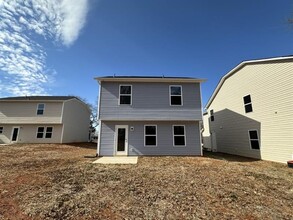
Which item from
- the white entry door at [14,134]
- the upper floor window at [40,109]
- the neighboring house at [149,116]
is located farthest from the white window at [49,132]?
the neighboring house at [149,116]

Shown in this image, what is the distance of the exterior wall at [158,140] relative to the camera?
11109 mm

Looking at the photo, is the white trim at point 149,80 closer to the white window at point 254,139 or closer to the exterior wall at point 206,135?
the white window at point 254,139

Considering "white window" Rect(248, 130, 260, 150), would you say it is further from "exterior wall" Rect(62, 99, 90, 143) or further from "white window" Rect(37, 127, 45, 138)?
"white window" Rect(37, 127, 45, 138)

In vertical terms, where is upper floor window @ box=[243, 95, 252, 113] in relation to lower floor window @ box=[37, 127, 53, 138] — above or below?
above

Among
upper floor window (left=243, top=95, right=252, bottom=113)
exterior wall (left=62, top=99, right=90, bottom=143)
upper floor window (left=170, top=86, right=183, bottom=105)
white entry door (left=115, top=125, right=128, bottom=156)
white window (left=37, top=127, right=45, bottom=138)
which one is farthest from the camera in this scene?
exterior wall (left=62, top=99, right=90, bottom=143)

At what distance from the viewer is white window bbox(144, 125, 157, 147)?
11320mm

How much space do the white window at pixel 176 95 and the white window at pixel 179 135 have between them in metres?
1.74

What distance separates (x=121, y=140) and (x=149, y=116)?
104 inches

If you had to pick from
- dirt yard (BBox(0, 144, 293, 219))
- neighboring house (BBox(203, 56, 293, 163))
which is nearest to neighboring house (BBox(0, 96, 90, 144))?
dirt yard (BBox(0, 144, 293, 219))

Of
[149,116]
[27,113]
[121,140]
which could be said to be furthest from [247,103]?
[27,113]

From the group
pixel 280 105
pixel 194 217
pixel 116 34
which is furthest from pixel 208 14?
pixel 194 217

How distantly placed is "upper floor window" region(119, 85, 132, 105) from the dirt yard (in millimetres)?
5604

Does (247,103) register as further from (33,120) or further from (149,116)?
(33,120)

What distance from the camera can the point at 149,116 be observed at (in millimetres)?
11273
